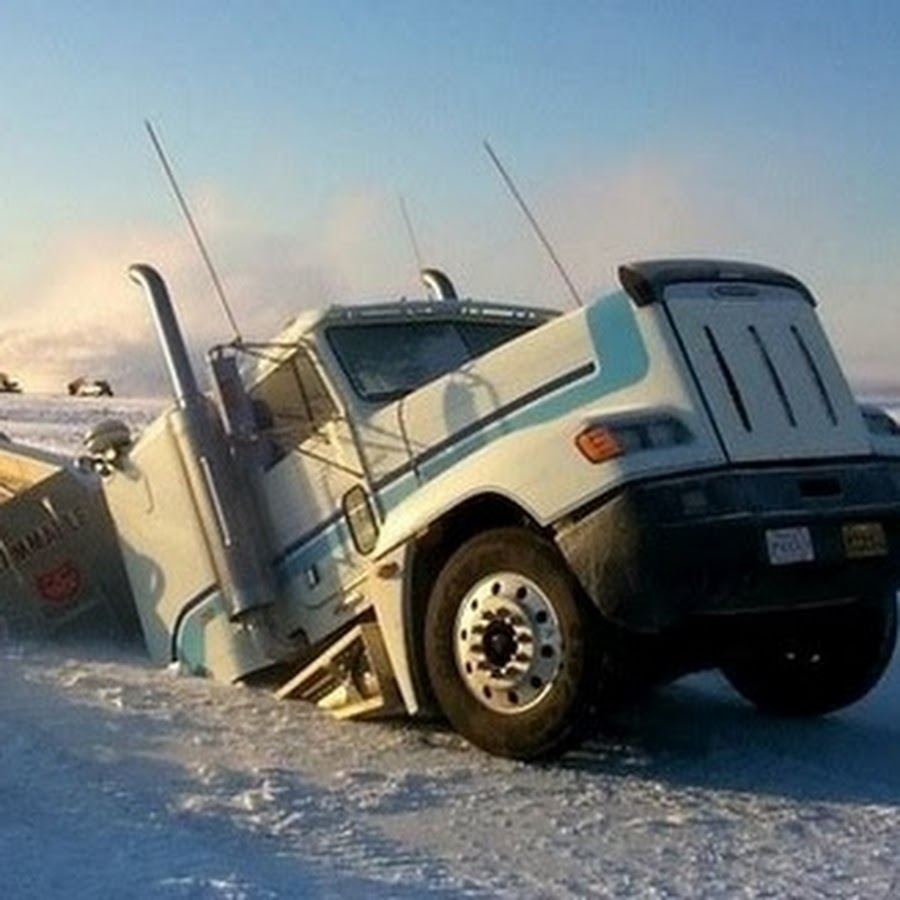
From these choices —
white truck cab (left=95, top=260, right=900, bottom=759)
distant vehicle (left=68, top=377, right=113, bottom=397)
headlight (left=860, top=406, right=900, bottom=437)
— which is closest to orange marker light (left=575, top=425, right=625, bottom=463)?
white truck cab (left=95, top=260, right=900, bottom=759)

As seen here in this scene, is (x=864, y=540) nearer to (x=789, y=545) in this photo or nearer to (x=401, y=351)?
(x=789, y=545)

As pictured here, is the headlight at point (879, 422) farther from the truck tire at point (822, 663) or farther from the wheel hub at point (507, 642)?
the wheel hub at point (507, 642)

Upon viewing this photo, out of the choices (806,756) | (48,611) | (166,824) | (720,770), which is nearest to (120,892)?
(166,824)

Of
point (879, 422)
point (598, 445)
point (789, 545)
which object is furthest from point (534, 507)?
point (879, 422)

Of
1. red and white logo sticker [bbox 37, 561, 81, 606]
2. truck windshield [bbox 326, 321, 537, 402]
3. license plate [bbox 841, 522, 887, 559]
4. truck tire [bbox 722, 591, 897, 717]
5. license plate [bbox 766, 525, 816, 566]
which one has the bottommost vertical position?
truck tire [bbox 722, 591, 897, 717]

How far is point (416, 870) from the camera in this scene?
5.43 metres

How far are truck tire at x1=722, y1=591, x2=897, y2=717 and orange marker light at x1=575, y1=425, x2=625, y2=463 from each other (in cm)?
165

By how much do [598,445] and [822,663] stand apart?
7.26 feet

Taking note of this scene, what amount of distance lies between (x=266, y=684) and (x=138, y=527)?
117cm

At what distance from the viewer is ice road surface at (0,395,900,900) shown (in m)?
5.33

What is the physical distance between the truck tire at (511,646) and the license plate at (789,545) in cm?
71

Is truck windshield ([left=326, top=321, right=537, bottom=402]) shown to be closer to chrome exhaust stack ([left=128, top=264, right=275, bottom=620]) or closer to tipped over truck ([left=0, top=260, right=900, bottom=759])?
tipped over truck ([left=0, top=260, right=900, bottom=759])

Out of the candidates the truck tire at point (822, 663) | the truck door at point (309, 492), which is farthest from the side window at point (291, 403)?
the truck tire at point (822, 663)

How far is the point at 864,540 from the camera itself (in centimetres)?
697
